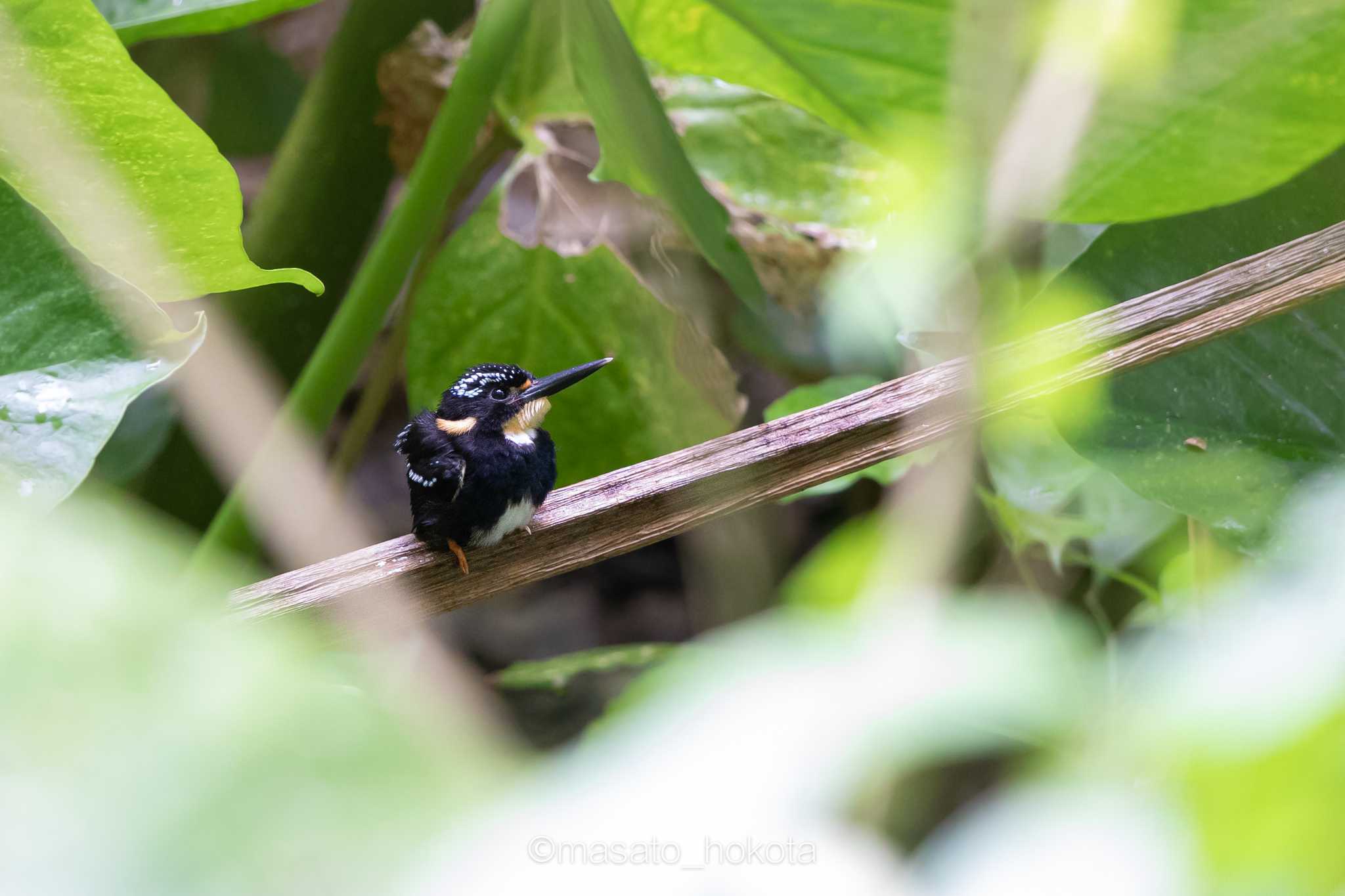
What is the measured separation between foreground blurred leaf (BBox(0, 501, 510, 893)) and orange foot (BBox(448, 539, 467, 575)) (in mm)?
430

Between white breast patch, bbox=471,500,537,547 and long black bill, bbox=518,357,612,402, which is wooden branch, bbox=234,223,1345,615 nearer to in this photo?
white breast patch, bbox=471,500,537,547

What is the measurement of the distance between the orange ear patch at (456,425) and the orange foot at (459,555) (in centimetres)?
14

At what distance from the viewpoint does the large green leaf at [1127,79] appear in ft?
2.29

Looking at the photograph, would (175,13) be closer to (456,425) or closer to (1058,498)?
(456,425)

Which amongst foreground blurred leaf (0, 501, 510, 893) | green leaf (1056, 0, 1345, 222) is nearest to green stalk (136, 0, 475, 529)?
green leaf (1056, 0, 1345, 222)

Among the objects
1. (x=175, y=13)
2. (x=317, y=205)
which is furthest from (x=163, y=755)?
(x=317, y=205)

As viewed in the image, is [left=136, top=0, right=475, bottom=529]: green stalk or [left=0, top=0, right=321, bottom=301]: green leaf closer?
[left=0, top=0, right=321, bottom=301]: green leaf

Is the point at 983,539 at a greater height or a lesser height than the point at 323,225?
lesser

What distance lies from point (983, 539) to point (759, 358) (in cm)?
42

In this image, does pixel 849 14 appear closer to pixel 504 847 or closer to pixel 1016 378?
pixel 1016 378

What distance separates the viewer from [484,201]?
38.5 inches

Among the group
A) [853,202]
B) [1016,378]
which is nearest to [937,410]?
[1016,378]

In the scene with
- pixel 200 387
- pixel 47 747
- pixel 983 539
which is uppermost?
pixel 47 747

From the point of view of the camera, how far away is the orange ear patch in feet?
2.56
